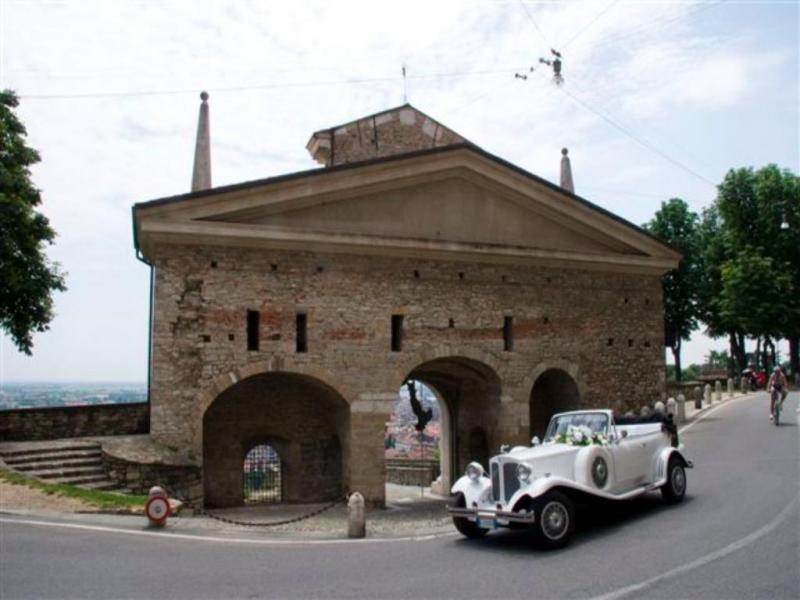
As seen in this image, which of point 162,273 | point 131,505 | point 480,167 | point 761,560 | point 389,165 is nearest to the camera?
point 761,560

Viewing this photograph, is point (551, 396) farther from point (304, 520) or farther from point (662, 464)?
point (662, 464)

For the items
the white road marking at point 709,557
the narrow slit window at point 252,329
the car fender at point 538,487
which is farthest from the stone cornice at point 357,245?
the white road marking at point 709,557

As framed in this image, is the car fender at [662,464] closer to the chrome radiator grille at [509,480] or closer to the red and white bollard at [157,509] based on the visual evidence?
the chrome radiator grille at [509,480]

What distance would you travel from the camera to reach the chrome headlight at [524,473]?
9.65 metres

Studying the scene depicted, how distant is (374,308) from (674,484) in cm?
858

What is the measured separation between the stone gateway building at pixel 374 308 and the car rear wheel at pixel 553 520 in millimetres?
8387

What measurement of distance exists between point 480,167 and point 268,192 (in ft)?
19.7

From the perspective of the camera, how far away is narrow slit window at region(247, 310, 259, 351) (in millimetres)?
16531

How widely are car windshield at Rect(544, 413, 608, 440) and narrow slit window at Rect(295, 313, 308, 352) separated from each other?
7059mm

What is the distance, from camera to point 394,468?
32.6 m

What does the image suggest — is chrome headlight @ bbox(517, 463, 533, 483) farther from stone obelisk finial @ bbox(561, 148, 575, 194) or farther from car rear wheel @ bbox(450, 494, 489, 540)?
stone obelisk finial @ bbox(561, 148, 575, 194)

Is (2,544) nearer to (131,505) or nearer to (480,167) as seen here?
(131,505)

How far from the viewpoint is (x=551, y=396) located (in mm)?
21547

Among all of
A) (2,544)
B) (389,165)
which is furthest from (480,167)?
(2,544)
